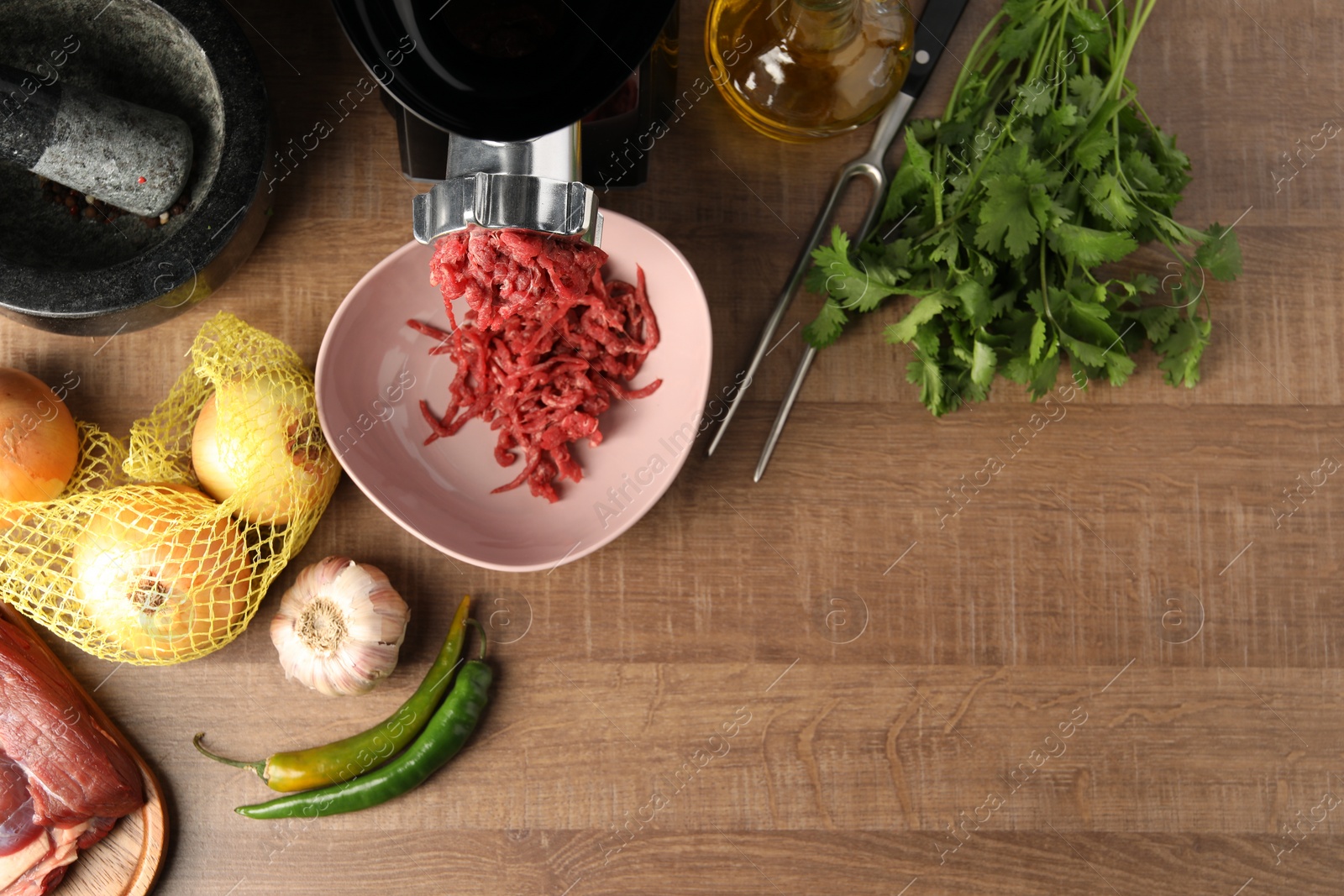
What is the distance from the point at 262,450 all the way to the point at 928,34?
1079mm

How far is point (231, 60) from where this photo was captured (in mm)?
1073

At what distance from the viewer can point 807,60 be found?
1178 millimetres

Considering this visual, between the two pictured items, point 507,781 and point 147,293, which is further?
point 507,781

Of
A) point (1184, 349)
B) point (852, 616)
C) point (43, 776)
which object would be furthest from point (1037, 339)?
point (43, 776)

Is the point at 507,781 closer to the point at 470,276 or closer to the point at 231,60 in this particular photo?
the point at 470,276

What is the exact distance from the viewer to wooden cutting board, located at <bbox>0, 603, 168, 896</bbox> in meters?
1.22

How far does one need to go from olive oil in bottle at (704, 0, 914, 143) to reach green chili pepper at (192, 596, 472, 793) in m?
0.82

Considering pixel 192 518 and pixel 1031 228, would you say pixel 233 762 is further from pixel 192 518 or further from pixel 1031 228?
pixel 1031 228

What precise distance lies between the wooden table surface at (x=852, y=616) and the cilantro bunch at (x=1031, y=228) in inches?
3.7

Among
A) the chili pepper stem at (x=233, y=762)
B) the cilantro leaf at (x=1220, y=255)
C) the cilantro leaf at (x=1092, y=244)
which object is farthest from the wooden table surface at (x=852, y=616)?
the cilantro leaf at (x=1092, y=244)

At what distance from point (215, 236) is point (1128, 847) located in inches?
58.5

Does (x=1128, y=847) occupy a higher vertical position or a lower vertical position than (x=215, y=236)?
lower

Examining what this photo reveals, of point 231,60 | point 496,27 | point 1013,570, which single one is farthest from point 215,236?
point 1013,570

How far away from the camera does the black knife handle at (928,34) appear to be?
125 centimetres
